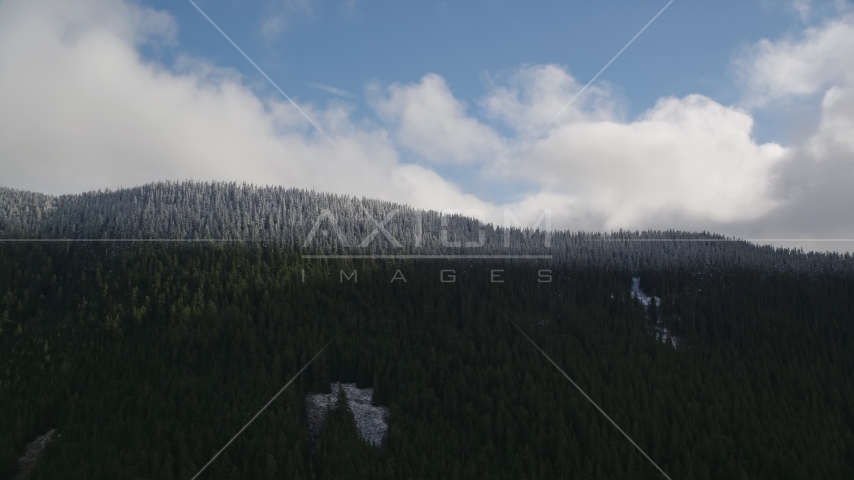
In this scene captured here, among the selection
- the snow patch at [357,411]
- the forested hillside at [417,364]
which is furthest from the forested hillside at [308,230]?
the snow patch at [357,411]

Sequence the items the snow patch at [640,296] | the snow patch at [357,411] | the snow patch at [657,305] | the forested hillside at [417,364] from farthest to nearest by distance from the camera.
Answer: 1. the snow patch at [640,296]
2. the snow patch at [657,305]
3. the snow patch at [357,411]
4. the forested hillside at [417,364]

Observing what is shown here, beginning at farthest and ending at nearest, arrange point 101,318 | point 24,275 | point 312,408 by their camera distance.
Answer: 1. point 24,275
2. point 101,318
3. point 312,408

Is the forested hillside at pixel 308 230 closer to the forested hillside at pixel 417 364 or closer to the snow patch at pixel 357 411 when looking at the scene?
the forested hillside at pixel 417 364

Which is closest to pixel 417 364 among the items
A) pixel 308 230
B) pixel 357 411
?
pixel 357 411

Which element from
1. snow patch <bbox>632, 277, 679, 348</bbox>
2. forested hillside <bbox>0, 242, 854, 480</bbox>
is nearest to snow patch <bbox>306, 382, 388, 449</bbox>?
forested hillside <bbox>0, 242, 854, 480</bbox>

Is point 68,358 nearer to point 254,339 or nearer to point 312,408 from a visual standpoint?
point 254,339

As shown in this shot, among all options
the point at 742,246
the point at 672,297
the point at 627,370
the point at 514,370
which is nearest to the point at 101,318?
the point at 514,370

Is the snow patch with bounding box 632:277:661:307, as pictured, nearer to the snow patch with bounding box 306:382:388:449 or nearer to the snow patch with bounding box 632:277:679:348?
the snow patch with bounding box 632:277:679:348
